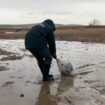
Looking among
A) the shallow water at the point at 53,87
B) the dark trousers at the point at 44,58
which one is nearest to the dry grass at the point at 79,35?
the shallow water at the point at 53,87

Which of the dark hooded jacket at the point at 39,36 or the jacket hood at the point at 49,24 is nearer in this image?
the dark hooded jacket at the point at 39,36

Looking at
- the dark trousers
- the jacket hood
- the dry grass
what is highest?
the jacket hood

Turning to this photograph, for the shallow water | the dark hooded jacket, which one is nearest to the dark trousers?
the dark hooded jacket

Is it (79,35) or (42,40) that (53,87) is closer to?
(42,40)

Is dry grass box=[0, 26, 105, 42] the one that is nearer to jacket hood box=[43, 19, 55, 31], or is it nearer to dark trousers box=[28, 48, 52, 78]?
dark trousers box=[28, 48, 52, 78]

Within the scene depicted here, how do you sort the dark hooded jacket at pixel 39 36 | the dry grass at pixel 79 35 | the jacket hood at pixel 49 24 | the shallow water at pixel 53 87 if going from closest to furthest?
1. the shallow water at pixel 53 87
2. the dark hooded jacket at pixel 39 36
3. the jacket hood at pixel 49 24
4. the dry grass at pixel 79 35

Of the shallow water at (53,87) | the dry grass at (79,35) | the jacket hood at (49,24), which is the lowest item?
the dry grass at (79,35)

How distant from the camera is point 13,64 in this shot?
1568cm

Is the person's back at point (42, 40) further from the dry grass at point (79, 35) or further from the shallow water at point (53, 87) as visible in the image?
the dry grass at point (79, 35)

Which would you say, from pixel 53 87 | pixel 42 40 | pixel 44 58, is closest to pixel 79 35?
pixel 44 58

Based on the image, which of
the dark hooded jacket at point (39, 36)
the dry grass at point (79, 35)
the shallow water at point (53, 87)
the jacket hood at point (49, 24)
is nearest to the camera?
the shallow water at point (53, 87)

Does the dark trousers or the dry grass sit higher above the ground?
the dark trousers

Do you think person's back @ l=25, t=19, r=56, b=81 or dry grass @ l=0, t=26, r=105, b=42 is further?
dry grass @ l=0, t=26, r=105, b=42

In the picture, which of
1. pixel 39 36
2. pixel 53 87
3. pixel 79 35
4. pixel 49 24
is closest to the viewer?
pixel 53 87
